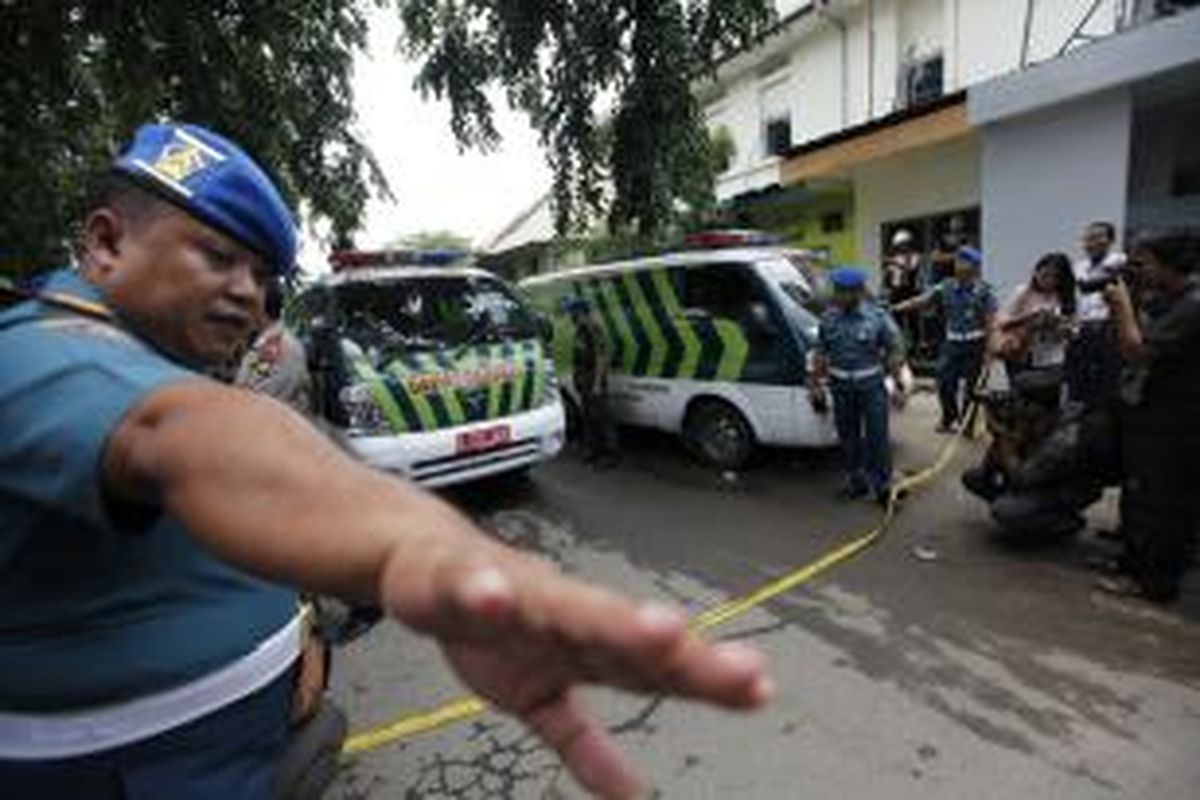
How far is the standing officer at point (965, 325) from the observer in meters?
7.78

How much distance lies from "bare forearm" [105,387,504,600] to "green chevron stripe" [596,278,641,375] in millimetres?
7346

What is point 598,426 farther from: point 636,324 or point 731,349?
point 731,349

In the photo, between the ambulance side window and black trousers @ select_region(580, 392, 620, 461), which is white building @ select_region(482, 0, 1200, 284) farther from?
black trousers @ select_region(580, 392, 620, 461)

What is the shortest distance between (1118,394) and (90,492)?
4920mm

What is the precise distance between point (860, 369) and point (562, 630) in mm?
5771

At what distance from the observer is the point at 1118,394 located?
15.1 ft

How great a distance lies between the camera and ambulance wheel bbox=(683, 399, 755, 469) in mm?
7402

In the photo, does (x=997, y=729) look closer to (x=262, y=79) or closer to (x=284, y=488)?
(x=284, y=488)

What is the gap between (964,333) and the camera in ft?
25.7

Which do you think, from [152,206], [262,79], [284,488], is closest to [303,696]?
[152,206]

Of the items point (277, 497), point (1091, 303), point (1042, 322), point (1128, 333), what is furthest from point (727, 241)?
point (277, 497)

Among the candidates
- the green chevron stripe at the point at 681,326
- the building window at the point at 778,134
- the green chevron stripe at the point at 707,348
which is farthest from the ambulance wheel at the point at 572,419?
the building window at the point at 778,134

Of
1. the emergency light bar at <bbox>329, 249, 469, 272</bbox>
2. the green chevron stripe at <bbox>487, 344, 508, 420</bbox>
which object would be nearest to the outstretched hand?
the green chevron stripe at <bbox>487, 344, 508, 420</bbox>

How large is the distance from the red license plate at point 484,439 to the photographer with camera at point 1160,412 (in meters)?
3.98
